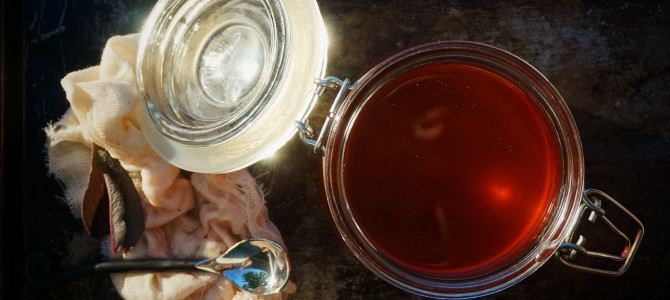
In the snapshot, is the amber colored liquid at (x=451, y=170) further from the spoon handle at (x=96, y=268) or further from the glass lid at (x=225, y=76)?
the spoon handle at (x=96, y=268)

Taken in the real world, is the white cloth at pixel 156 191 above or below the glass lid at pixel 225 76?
below

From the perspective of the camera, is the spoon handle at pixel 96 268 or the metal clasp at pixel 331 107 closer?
the metal clasp at pixel 331 107

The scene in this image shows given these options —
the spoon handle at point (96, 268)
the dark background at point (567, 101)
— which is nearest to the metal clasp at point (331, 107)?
the dark background at point (567, 101)

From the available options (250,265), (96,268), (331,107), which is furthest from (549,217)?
(96,268)

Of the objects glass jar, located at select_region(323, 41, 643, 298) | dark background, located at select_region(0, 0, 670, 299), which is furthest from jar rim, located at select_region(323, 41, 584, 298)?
dark background, located at select_region(0, 0, 670, 299)

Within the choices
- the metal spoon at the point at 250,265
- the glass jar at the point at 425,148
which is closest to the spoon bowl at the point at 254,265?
the metal spoon at the point at 250,265

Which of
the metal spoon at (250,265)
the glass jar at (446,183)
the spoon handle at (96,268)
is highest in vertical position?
the glass jar at (446,183)

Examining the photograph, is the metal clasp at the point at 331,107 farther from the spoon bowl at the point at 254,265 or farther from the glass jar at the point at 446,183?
the spoon bowl at the point at 254,265
